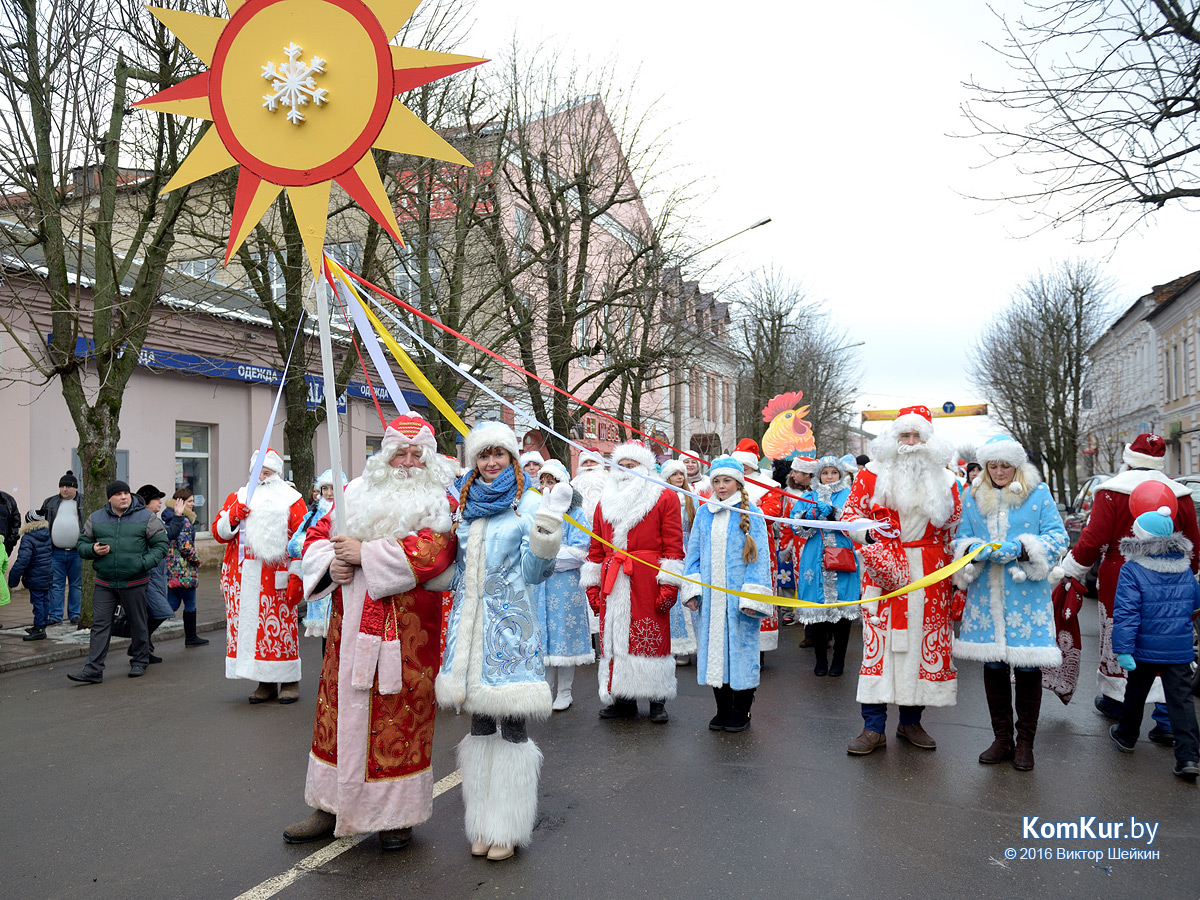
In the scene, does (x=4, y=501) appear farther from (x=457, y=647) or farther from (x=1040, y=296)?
(x=1040, y=296)

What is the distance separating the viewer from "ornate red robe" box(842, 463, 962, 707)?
5.46 metres

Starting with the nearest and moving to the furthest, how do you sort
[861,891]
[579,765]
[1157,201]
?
[861,891] < [579,765] < [1157,201]

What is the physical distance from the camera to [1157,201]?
9.16 meters

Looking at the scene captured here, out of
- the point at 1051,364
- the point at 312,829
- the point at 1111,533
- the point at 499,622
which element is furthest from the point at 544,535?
the point at 1051,364

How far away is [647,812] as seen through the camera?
4.64m

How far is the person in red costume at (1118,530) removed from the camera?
5.58m

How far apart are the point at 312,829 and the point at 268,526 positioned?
12.5 ft

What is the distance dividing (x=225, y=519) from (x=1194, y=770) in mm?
7248

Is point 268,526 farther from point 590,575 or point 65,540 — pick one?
point 65,540

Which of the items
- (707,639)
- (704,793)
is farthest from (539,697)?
(707,639)

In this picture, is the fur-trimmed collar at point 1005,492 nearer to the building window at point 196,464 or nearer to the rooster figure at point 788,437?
the rooster figure at point 788,437

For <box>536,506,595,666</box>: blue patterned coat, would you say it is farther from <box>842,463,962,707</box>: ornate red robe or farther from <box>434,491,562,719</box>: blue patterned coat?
<box>434,491,562,719</box>: blue patterned coat

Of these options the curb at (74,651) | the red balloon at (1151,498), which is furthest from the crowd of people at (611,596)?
the curb at (74,651)

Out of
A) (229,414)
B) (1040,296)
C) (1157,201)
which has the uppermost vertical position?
(1040,296)
